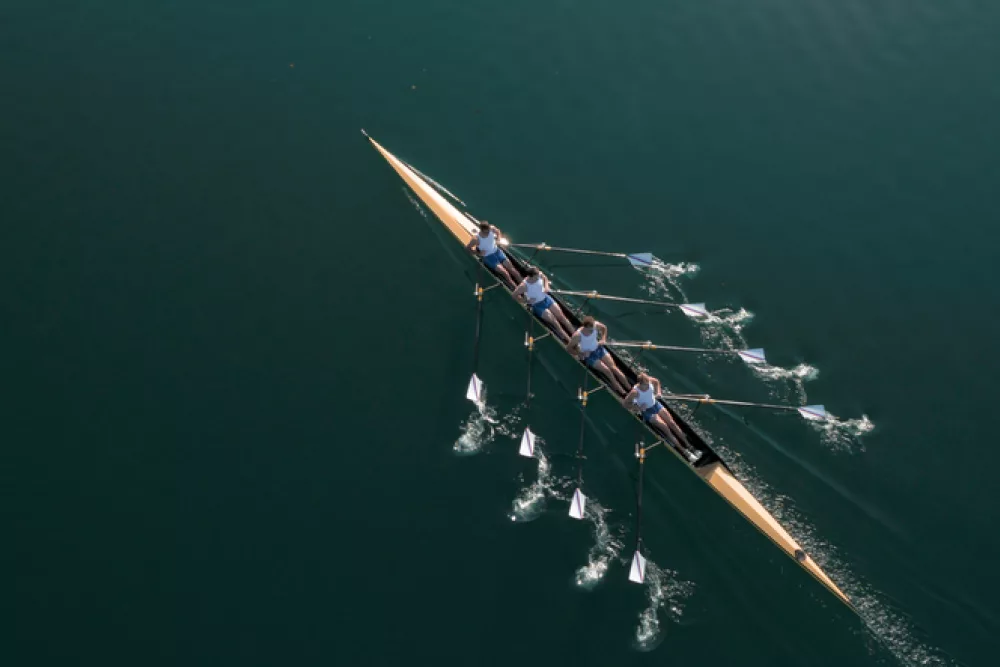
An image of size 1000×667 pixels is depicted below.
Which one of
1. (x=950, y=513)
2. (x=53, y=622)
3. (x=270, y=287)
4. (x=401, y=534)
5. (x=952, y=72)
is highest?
(x=952, y=72)

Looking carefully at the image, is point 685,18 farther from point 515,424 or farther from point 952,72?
point 515,424

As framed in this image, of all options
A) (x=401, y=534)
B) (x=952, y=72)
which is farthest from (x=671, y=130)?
(x=401, y=534)

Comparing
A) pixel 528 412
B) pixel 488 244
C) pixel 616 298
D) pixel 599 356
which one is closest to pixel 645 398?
pixel 599 356

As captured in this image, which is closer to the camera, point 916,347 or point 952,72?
point 916,347

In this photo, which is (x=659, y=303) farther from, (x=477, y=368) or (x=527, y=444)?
(x=527, y=444)

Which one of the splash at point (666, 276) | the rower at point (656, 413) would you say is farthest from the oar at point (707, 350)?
the splash at point (666, 276)
